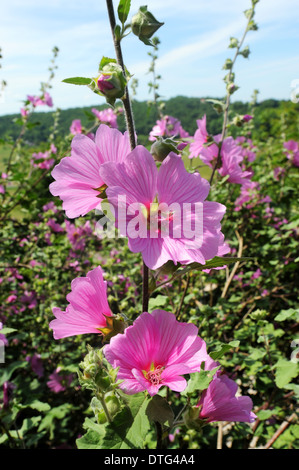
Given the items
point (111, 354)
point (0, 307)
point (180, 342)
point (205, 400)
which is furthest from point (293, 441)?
point (0, 307)

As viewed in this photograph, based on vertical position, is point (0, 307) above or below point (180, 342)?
below

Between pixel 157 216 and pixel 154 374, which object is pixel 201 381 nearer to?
pixel 154 374

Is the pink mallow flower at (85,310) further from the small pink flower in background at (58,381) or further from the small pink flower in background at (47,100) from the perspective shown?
the small pink flower in background at (47,100)

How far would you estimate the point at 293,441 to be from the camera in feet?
6.81

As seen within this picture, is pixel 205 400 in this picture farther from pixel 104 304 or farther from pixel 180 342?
pixel 104 304

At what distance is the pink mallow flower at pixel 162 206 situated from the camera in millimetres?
840

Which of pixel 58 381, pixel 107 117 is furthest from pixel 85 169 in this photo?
pixel 107 117

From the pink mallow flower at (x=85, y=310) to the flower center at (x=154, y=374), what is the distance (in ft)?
0.65

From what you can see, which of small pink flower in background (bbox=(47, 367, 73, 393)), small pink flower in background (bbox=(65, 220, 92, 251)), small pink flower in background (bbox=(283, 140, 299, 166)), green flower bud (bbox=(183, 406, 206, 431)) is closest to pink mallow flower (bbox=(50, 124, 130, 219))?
green flower bud (bbox=(183, 406, 206, 431))

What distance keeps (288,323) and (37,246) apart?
9.13ft

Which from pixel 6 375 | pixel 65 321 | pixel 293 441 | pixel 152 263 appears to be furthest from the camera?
pixel 293 441

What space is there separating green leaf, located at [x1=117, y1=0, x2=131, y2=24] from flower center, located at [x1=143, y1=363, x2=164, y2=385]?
1.01 m

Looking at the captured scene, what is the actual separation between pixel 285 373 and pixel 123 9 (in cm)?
170

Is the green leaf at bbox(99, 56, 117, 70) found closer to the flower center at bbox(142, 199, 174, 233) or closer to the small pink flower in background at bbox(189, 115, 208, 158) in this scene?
the flower center at bbox(142, 199, 174, 233)
